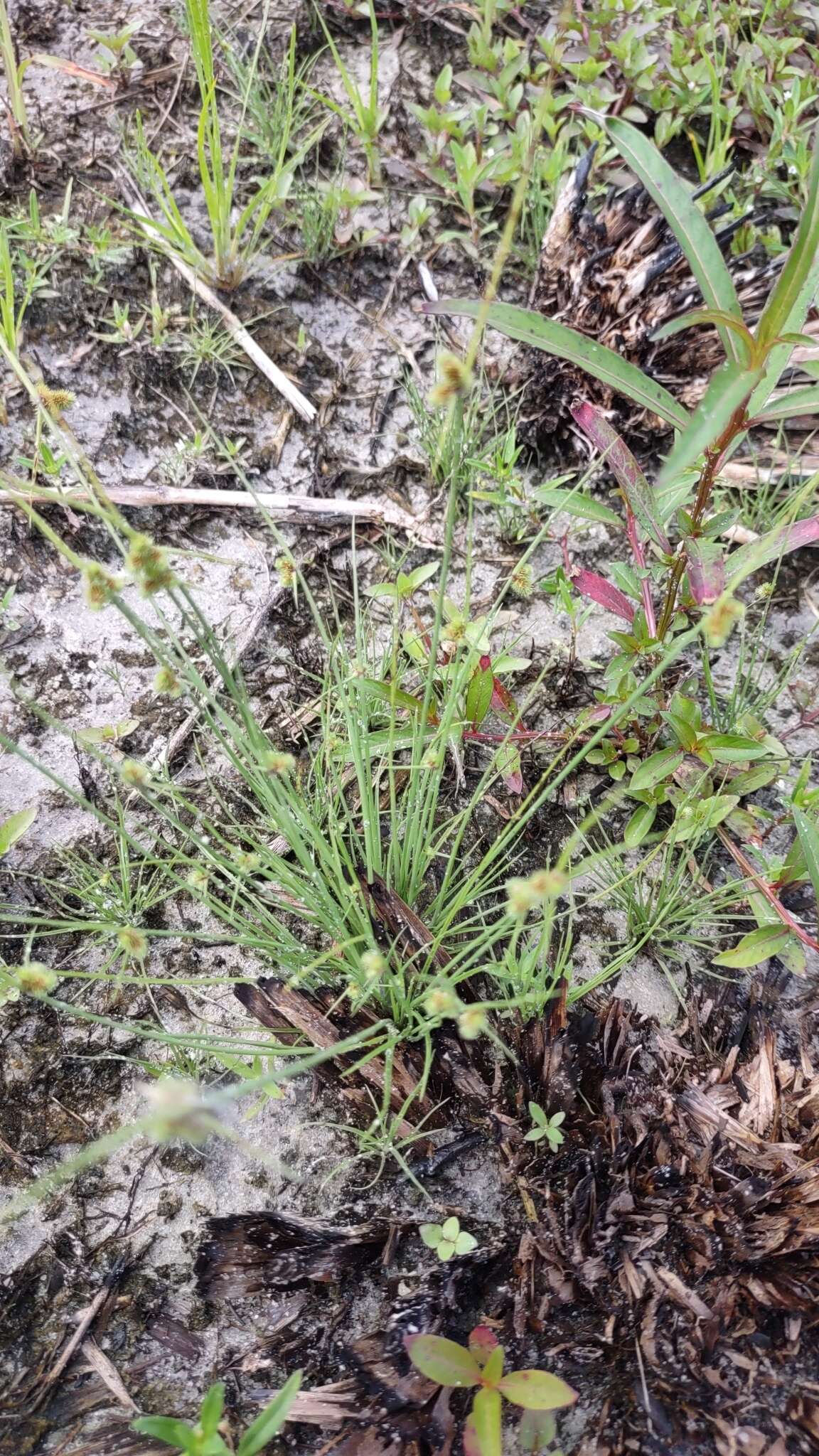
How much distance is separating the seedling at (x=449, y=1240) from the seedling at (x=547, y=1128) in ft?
0.53

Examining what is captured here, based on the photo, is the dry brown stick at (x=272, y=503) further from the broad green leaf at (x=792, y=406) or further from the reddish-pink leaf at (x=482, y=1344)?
the reddish-pink leaf at (x=482, y=1344)

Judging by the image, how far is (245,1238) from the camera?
1.26 meters

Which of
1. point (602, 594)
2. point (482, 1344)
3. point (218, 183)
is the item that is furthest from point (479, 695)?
point (218, 183)

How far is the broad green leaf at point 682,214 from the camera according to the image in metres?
1.25

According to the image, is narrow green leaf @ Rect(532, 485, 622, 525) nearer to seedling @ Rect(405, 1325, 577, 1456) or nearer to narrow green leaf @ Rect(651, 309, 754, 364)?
narrow green leaf @ Rect(651, 309, 754, 364)

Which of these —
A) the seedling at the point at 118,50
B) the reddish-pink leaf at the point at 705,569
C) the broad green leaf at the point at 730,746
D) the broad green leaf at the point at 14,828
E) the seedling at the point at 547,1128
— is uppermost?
the seedling at the point at 118,50

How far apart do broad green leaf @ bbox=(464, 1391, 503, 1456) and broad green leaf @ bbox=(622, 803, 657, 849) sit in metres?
0.81

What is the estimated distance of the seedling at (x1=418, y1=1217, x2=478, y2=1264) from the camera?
1218 millimetres

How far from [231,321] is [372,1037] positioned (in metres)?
1.73

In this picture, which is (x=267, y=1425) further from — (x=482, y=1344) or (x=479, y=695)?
(x=479, y=695)

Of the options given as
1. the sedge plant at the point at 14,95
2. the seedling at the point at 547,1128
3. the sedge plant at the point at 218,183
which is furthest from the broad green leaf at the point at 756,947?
the sedge plant at the point at 14,95

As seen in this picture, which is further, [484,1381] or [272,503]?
[272,503]

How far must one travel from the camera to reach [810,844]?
1.32m

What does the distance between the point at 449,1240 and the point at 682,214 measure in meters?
1.54
